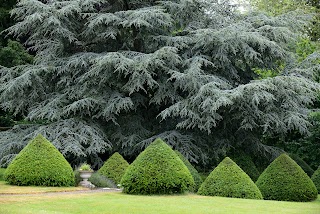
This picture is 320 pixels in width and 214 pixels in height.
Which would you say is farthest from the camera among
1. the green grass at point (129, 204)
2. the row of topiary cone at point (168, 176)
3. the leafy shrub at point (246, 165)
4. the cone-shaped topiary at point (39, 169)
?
the leafy shrub at point (246, 165)

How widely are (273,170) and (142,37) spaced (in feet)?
31.7

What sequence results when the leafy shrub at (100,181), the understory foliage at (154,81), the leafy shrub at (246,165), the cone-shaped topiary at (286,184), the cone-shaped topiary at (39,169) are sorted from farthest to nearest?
the understory foliage at (154,81)
the leafy shrub at (246,165)
the leafy shrub at (100,181)
the cone-shaped topiary at (39,169)
the cone-shaped topiary at (286,184)

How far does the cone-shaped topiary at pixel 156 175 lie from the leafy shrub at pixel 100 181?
1860 millimetres

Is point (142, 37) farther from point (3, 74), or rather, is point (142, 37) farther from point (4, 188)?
point (4, 188)

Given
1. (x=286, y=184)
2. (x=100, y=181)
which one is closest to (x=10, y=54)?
(x=100, y=181)

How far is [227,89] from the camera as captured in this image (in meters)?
19.3

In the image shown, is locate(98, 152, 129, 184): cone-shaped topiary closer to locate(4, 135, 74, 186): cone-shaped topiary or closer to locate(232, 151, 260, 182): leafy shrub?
locate(4, 135, 74, 186): cone-shaped topiary

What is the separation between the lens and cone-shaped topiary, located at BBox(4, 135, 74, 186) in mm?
13984

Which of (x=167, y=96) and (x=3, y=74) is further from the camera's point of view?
(x=3, y=74)

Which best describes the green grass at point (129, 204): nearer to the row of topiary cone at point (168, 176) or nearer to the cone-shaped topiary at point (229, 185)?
the row of topiary cone at point (168, 176)

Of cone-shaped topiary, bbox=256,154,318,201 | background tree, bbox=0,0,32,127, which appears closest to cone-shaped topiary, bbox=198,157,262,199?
cone-shaped topiary, bbox=256,154,318,201

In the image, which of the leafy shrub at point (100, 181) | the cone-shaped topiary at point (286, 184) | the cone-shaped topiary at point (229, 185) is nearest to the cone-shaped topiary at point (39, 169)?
the leafy shrub at point (100, 181)

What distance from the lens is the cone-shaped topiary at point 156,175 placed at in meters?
12.6

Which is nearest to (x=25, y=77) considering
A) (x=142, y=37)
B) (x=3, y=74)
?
(x=3, y=74)
